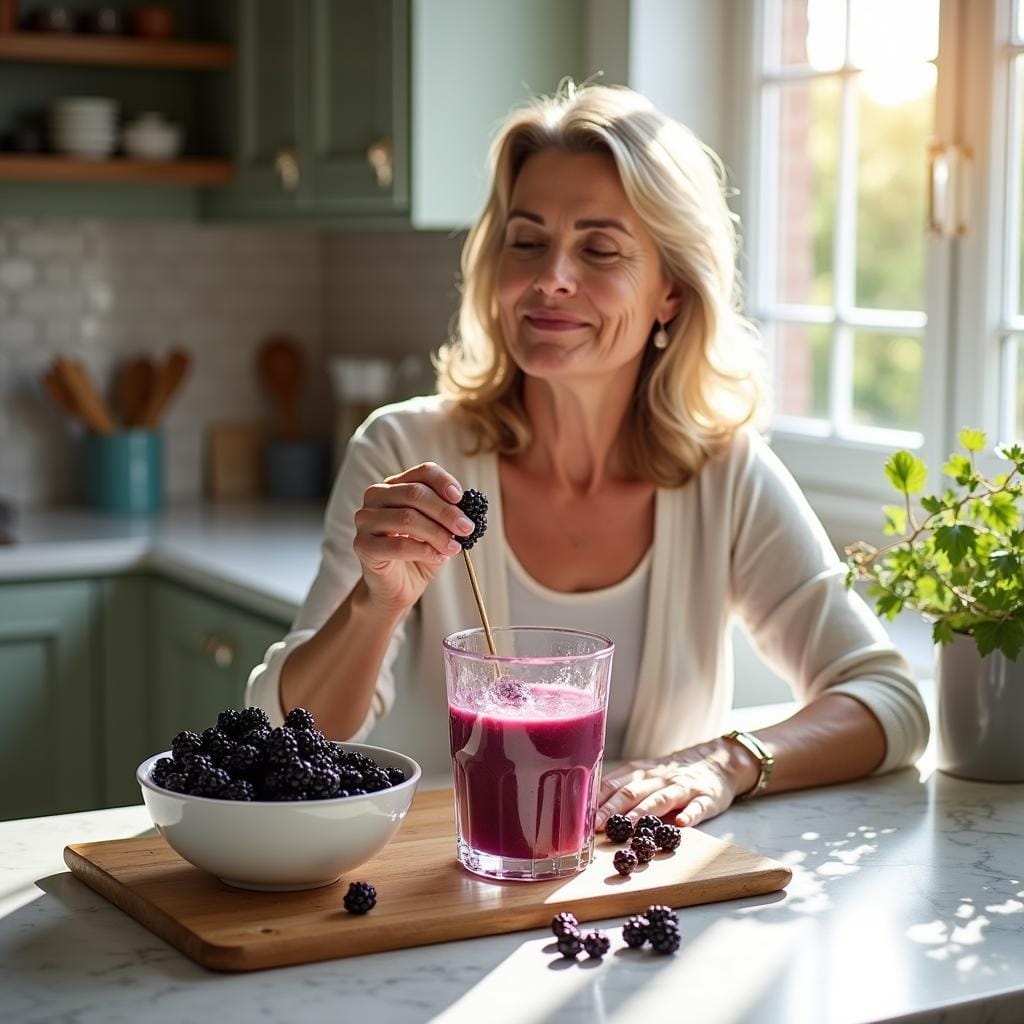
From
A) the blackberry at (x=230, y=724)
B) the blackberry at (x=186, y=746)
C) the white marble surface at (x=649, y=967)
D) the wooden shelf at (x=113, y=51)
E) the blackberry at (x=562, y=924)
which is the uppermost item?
the wooden shelf at (x=113, y=51)

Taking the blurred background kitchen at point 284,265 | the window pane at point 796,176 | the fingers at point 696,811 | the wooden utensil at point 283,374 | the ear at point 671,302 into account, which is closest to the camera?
the fingers at point 696,811

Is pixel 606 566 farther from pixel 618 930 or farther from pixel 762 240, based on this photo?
pixel 762 240

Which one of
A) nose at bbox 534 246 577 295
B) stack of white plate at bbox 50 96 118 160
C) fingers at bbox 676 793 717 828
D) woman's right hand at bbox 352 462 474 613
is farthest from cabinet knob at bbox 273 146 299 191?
fingers at bbox 676 793 717 828

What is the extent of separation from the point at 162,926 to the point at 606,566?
106 centimetres

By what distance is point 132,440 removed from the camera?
13.2 ft

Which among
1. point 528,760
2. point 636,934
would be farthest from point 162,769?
point 636,934

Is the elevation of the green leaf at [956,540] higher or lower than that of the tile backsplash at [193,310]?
lower

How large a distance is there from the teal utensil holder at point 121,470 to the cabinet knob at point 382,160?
1062 millimetres

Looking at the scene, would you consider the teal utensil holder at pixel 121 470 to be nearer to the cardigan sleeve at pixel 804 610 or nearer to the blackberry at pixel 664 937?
the cardigan sleeve at pixel 804 610

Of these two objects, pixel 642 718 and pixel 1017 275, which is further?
pixel 1017 275

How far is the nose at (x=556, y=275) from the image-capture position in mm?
2180

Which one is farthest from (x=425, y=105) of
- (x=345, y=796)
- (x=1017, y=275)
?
(x=345, y=796)

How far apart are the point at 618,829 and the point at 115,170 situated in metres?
2.68

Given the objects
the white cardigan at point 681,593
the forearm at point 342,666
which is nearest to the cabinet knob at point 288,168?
the white cardigan at point 681,593
